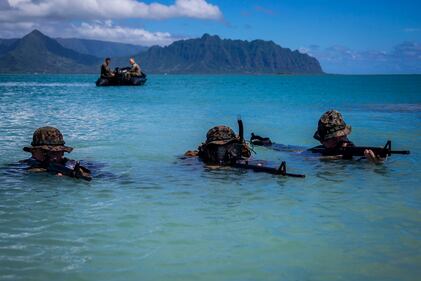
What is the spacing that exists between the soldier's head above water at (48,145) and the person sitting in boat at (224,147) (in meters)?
3.36

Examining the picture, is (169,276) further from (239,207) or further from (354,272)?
(239,207)

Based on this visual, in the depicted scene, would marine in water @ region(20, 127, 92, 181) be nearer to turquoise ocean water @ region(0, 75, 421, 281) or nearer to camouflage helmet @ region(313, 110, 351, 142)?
turquoise ocean water @ region(0, 75, 421, 281)

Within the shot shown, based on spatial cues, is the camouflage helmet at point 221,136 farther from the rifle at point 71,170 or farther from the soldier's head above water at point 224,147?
the rifle at point 71,170

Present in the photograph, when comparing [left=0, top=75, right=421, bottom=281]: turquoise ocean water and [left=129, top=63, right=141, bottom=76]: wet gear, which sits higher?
[left=129, top=63, right=141, bottom=76]: wet gear

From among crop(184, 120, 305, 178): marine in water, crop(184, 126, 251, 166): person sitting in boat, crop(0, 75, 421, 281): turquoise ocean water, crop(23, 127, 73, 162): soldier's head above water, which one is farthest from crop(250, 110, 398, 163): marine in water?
crop(23, 127, 73, 162): soldier's head above water

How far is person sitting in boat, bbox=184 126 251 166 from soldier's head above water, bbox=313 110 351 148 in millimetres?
2229

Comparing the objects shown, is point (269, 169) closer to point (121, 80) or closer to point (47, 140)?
point (47, 140)

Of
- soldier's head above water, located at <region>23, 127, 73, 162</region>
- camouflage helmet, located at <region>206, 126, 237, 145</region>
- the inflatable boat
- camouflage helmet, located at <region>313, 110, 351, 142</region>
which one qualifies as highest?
the inflatable boat

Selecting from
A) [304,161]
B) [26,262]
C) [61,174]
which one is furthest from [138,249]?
[304,161]

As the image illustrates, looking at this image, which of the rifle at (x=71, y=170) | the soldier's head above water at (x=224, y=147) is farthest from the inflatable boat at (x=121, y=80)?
the rifle at (x=71, y=170)

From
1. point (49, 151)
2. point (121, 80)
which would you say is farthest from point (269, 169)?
point (121, 80)

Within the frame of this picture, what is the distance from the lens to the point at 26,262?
581 cm

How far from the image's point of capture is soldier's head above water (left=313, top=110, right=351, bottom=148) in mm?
12477

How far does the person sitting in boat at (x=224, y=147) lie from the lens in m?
11.5
